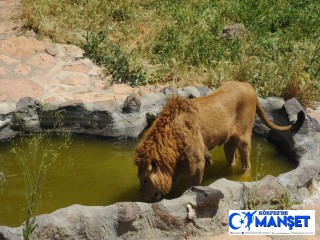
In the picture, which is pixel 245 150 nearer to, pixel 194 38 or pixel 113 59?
pixel 113 59

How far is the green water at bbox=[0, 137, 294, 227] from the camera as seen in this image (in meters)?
6.98

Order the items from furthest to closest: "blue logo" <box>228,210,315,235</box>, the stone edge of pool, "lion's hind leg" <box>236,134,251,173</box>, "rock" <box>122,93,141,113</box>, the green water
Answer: "rock" <box>122,93,141,113</box> → "lion's hind leg" <box>236,134,251,173</box> → the green water → "blue logo" <box>228,210,315,235</box> → the stone edge of pool

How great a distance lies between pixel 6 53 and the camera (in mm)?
10766

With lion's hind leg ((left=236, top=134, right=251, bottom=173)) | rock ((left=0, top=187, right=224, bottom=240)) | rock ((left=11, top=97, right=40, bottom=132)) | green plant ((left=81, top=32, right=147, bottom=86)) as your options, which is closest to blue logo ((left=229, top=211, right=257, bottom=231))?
rock ((left=0, top=187, right=224, bottom=240))

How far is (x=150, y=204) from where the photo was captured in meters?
6.02

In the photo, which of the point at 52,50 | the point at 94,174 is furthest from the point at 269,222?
the point at 52,50

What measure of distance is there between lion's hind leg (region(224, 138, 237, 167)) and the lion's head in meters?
1.16

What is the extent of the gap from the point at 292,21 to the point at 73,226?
864 centimetres

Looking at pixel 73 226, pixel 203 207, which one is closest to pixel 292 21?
pixel 203 207

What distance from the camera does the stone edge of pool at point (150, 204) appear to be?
18.8ft

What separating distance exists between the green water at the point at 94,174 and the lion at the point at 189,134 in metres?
0.52

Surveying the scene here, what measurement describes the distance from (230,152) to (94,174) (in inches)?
72.4

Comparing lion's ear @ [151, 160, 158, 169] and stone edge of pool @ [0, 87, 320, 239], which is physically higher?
lion's ear @ [151, 160, 158, 169]

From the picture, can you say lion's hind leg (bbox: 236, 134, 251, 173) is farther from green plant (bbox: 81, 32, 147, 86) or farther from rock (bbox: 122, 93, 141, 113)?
green plant (bbox: 81, 32, 147, 86)
